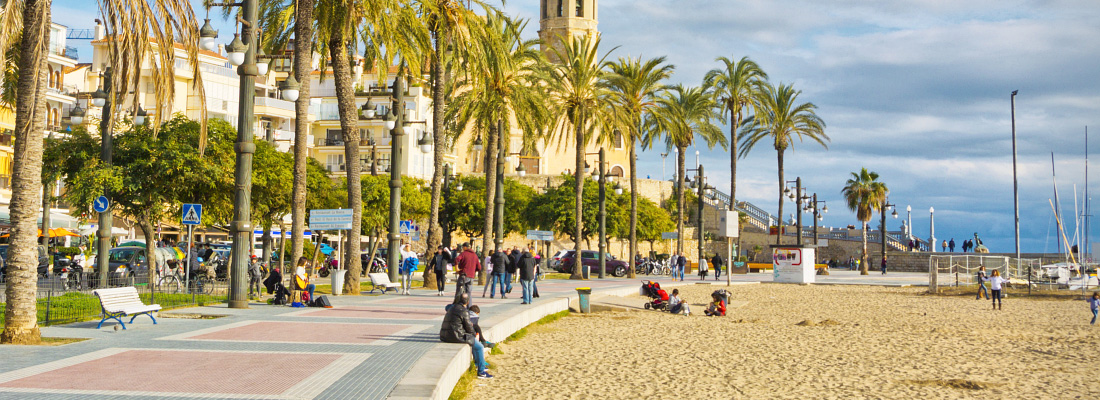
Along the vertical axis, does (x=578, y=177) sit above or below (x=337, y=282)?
above

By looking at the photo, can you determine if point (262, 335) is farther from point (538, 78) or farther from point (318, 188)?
point (318, 188)

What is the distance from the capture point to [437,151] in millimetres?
29047

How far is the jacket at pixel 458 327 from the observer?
12.3 m

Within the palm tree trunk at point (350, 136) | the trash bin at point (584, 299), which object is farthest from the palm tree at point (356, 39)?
the trash bin at point (584, 299)

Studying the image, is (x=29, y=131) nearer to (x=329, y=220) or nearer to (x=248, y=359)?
(x=248, y=359)

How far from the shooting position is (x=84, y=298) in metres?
20.5

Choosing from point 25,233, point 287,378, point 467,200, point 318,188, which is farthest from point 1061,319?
point 467,200

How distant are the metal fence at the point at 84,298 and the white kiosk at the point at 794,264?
85.1 ft

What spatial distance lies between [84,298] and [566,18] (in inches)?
3157

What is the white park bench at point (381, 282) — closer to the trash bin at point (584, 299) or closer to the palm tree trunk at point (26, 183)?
the trash bin at point (584, 299)

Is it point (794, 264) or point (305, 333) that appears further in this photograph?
point (794, 264)

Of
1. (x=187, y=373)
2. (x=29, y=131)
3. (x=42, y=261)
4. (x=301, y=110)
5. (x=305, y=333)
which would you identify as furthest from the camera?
(x=42, y=261)

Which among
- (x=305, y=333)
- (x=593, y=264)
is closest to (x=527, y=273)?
(x=305, y=333)

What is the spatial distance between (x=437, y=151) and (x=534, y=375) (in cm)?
1732
